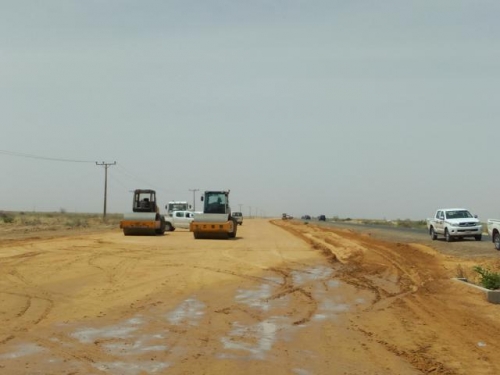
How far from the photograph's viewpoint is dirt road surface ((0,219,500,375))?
7539 mm

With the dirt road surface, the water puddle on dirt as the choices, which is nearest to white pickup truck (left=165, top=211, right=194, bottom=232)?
the dirt road surface

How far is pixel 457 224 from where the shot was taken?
36312mm

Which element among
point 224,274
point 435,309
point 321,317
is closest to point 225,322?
point 321,317

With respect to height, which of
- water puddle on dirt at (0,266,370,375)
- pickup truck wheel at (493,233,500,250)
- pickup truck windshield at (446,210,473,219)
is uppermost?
pickup truck windshield at (446,210,473,219)

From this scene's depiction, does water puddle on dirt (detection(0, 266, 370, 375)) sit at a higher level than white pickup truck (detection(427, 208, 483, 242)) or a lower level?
lower

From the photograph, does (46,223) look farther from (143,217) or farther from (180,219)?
(143,217)

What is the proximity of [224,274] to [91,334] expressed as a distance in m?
9.43

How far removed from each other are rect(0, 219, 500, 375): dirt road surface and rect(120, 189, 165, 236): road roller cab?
19.5m

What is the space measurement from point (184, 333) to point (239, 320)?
156 cm

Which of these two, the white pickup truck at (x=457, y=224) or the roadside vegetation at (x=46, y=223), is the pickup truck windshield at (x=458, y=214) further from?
the roadside vegetation at (x=46, y=223)

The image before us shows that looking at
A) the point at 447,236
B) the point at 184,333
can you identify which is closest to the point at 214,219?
the point at 447,236

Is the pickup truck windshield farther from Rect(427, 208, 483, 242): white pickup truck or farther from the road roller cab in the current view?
the road roller cab

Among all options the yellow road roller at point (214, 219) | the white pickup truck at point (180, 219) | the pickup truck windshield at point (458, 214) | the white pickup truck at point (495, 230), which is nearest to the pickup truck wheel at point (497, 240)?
the white pickup truck at point (495, 230)

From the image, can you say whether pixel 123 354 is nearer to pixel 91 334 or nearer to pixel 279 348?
pixel 91 334
